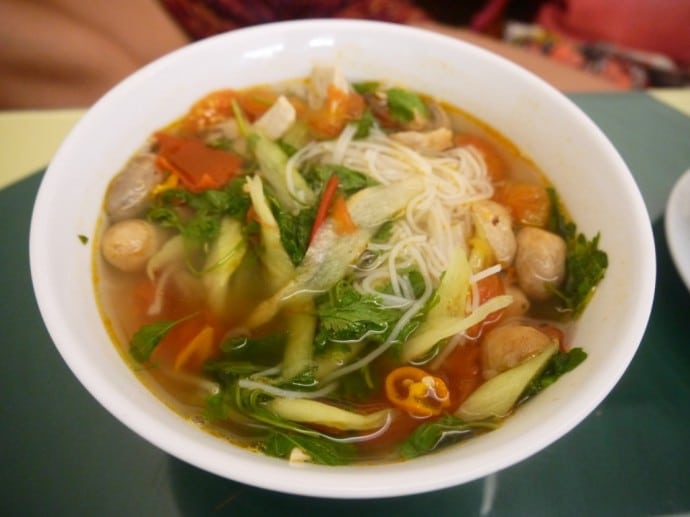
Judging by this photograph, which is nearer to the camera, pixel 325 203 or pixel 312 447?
pixel 312 447

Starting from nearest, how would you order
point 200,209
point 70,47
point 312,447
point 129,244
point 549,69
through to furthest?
point 312,447, point 129,244, point 200,209, point 70,47, point 549,69

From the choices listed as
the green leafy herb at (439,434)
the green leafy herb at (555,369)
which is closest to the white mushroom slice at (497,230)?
the green leafy herb at (555,369)

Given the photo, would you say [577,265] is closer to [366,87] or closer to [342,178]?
[342,178]

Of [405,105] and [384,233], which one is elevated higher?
[405,105]

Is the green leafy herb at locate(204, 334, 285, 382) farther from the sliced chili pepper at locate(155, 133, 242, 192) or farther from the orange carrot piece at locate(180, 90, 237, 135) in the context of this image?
the orange carrot piece at locate(180, 90, 237, 135)

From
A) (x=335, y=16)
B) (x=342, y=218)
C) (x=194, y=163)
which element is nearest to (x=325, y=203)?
(x=342, y=218)

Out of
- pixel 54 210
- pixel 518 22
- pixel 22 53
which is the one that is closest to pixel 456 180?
pixel 54 210

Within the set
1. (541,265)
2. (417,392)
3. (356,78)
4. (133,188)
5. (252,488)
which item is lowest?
(252,488)
